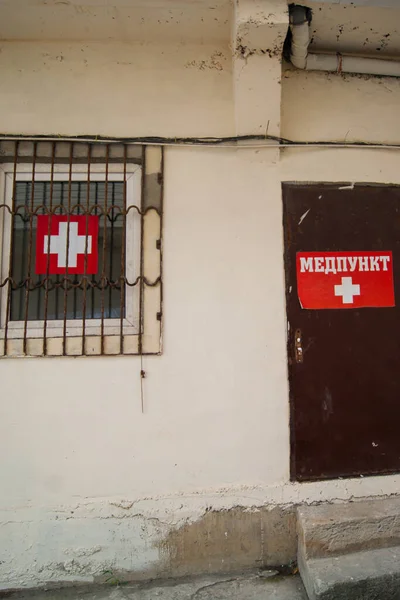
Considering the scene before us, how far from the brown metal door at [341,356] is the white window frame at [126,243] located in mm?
997

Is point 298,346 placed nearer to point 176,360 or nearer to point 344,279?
point 344,279

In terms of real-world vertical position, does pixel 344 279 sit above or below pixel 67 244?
below

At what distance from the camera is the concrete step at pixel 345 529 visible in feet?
6.84

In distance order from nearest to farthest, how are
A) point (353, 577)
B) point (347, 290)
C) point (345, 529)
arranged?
point (353, 577), point (345, 529), point (347, 290)

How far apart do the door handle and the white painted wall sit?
89 mm

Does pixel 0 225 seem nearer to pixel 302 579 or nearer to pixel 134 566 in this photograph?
pixel 134 566

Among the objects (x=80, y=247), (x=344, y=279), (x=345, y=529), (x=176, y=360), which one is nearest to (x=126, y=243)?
(x=80, y=247)

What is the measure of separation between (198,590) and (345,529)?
0.92 meters

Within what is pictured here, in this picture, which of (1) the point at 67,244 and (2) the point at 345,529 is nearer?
(2) the point at 345,529

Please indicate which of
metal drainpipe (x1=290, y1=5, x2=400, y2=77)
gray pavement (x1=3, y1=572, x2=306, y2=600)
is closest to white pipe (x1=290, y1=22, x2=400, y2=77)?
metal drainpipe (x1=290, y1=5, x2=400, y2=77)

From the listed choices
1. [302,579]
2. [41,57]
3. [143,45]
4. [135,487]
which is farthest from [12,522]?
[143,45]

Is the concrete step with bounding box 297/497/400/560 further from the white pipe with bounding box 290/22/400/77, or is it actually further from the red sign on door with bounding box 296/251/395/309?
the white pipe with bounding box 290/22/400/77

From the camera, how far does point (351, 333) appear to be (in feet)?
7.69

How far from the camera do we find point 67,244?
2.27 metres
